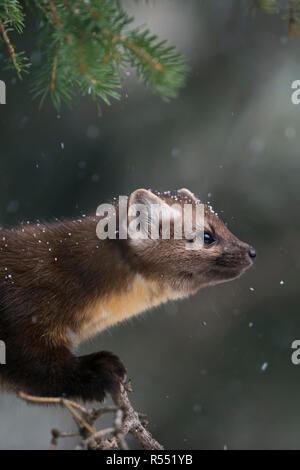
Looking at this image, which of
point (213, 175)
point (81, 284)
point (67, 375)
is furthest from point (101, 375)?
point (213, 175)

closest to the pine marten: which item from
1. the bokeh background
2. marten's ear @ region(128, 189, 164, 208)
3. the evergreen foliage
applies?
marten's ear @ region(128, 189, 164, 208)

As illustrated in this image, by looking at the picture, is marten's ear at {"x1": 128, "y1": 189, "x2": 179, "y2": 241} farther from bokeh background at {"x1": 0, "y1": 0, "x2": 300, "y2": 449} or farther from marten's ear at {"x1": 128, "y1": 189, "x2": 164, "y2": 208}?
bokeh background at {"x1": 0, "y1": 0, "x2": 300, "y2": 449}

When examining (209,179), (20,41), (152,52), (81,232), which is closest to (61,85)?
(152,52)

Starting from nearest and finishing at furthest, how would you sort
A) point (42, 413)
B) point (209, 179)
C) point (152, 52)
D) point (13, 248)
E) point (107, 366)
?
point (152, 52) → point (107, 366) → point (13, 248) → point (209, 179) → point (42, 413)

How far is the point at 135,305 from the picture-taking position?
7.55 ft

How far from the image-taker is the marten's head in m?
2.31

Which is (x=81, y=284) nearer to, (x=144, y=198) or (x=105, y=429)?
(x=144, y=198)

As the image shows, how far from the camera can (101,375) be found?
80.5 inches

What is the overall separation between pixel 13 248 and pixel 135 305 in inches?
19.3

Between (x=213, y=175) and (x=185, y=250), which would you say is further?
(x=213, y=175)

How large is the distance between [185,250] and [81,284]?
1.38 feet

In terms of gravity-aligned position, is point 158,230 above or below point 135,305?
above

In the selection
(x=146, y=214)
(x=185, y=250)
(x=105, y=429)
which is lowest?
(x=105, y=429)

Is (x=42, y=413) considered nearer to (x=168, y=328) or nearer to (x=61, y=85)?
(x=168, y=328)
